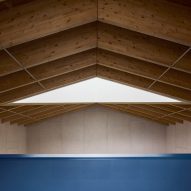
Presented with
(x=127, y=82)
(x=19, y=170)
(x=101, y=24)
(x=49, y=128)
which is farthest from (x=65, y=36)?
(x=49, y=128)

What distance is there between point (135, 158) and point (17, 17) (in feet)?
8.27

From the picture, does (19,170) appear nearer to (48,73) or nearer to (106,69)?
(48,73)

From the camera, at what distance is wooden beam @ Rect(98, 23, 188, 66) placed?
589cm

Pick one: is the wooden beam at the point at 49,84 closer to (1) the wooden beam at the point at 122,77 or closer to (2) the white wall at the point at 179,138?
(1) the wooden beam at the point at 122,77

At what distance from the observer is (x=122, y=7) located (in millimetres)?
4781

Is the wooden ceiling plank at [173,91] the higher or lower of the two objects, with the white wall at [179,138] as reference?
higher

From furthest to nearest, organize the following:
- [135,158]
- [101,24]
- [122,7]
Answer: [101,24], [122,7], [135,158]

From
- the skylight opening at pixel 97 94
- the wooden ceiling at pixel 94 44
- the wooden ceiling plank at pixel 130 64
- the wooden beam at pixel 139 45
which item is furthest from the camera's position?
the skylight opening at pixel 97 94

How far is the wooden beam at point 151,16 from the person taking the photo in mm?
4590

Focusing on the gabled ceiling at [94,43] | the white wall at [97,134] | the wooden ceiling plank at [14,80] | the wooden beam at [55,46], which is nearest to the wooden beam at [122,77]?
the gabled ceiling at [94,43]

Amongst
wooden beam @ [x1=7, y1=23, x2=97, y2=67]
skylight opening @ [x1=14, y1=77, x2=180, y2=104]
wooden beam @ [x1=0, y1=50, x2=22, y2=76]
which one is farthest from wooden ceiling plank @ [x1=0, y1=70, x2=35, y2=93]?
skylight opening @ [x1=14, y1=77, x2=180, y2=104]

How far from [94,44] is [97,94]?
7.88 ft

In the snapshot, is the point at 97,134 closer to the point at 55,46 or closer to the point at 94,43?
the point at 94,43

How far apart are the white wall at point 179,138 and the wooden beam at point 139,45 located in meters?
8.00
